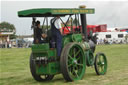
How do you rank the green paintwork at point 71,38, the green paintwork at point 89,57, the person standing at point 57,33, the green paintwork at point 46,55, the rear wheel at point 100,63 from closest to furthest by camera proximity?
the green paintwork at point 46,55 < the person standing at point 57,33 < the green paintwork at point 71,38 < the green paintwork at point 89,57 < the rear wheel at point 100,63

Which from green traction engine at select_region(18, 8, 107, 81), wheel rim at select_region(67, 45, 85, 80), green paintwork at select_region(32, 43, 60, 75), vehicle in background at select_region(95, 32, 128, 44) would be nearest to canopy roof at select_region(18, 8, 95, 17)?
green traction engine at select_region(18, 8, 107, 81)

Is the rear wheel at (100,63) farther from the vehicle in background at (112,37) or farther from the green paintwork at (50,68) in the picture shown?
the vehicle in background at (112,37)

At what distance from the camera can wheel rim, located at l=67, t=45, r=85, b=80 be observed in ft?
23.5

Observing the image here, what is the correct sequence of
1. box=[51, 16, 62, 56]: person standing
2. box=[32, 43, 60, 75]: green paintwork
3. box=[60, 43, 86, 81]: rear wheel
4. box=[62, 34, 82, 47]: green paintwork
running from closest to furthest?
1. box=[60, 43, 86, 81]: rear wheel
2. box=[32, 43, 60, 75]: green paintwork
3. box=[51, 16, 62, 56]: person standing
4. box=[62, 34, 82, 47]: green paintwork

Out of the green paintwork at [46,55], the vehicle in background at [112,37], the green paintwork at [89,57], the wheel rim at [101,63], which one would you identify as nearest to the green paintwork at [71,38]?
the green paintwork at [46,55]

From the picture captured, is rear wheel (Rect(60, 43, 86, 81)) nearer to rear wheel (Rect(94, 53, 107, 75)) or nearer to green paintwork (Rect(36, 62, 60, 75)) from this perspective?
green paintwork (Rect(36, 62, 60, 75))

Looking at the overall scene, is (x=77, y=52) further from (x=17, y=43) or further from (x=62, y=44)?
(x=17, y=43)

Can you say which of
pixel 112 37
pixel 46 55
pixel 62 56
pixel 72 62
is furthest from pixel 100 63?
pixel 112 37

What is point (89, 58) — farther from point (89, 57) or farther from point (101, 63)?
point (101, 63)

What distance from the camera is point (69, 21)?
7609 millimetres

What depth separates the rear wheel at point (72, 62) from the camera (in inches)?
265

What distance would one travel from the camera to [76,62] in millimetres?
7270

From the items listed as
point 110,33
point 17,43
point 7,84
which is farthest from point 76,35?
point 110,33

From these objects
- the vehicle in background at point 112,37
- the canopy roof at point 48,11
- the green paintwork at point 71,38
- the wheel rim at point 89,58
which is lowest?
the vehicle in background at point 112,37
